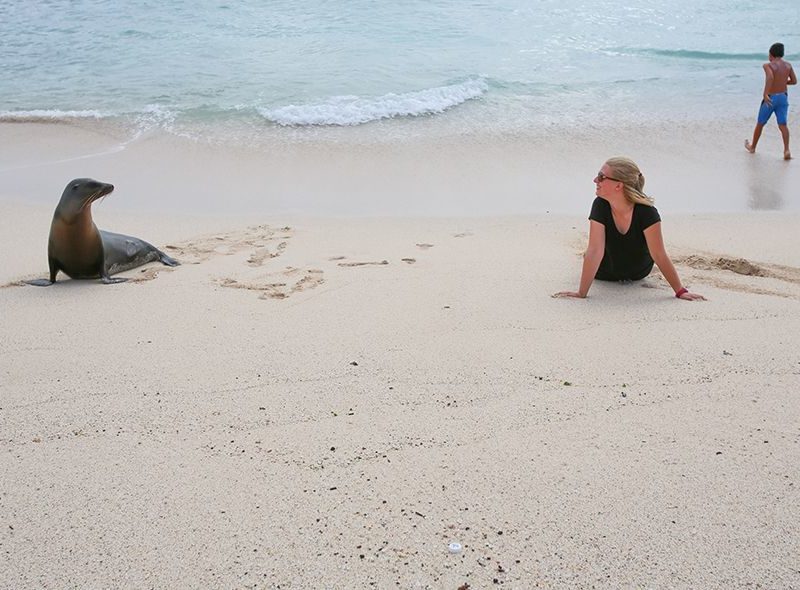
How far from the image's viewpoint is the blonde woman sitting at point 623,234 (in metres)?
4.51

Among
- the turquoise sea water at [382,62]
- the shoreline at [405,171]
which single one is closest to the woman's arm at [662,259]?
the shoreline at [405,171]

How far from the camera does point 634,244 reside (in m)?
4.68

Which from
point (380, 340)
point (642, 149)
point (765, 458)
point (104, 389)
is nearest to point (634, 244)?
point (380, 340)

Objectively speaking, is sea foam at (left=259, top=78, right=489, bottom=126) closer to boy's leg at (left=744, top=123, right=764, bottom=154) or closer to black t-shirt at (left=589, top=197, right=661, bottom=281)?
boy's leg at (left=744, top=123, right=764, bottom=154)

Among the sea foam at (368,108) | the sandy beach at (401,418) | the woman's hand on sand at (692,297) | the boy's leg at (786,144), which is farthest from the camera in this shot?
the sea foam at (368,108)

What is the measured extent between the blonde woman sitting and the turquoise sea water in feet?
18.7

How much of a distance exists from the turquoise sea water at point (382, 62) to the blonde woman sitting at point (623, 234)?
5701 millimetres

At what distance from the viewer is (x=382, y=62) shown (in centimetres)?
1397

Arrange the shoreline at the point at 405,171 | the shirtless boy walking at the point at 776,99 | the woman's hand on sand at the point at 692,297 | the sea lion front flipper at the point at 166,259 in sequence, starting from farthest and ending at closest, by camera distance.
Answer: the shirtless boy walking at the point at 776,99, the shoreline at the point at 405,171, the sea lion front flipper at the point at 166,259, the woman's hand on sand at the point at 692,297

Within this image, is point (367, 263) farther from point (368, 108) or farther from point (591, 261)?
point (368, 108)

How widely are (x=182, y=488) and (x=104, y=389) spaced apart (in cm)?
98

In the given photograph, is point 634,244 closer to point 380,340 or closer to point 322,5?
point 380,340

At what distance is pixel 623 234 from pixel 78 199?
3.71 meters

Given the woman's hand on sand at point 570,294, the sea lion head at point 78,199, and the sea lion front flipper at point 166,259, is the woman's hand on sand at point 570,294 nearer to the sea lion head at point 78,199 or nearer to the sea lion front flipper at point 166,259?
the sea lion front flipper at point 166,259
